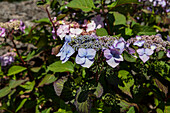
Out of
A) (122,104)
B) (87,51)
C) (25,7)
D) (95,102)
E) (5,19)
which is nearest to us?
(87,51)

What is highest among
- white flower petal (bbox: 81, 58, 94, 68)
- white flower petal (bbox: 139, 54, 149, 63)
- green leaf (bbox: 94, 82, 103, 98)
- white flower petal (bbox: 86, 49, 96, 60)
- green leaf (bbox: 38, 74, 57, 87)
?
white flower petal (bbox: 86, 49, 96, 60)

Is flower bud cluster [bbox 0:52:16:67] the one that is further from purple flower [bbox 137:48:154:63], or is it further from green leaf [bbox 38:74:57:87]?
purple flower [bbox 137:48:154:63]

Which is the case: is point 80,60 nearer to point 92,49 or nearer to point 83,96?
point 92,49

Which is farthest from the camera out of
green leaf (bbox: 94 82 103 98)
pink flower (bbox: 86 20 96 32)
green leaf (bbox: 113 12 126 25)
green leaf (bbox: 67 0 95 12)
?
green leaf (bbox: 113 12 126 25)

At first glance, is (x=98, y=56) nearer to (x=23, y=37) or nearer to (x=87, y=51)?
(x=87, y=51)

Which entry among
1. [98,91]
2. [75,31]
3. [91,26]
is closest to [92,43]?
[98,91]

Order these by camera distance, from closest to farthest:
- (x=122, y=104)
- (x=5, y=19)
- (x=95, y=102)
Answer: (x=122, y=104)
(x=95, y=102)
(x=5, y=19)

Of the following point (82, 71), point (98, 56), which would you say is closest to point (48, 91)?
point (82, 71)

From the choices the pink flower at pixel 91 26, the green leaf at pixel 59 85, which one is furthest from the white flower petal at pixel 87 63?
the pink flower at pixel 91 26

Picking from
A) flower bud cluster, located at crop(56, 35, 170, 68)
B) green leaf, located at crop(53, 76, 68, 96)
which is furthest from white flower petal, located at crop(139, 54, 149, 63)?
green leaf, located at crop(53, 76, 68, 96)
